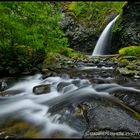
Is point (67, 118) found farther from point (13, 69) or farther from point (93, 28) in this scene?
point (93, 28)

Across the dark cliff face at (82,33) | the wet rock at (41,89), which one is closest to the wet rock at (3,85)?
the wet rock at (41,89)

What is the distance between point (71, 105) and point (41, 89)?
186cm

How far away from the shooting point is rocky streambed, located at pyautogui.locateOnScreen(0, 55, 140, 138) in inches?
182

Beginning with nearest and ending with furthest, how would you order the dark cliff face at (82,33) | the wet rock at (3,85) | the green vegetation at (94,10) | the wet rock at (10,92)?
the wet rock at (10,92) < the wet rock at (3,85) < the dark cliff face at (82,33) < the green vegetation at (94,10)

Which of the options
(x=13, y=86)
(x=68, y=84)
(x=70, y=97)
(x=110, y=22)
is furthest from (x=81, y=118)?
(x=110, y=22)

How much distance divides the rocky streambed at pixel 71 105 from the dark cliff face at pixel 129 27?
7.25m

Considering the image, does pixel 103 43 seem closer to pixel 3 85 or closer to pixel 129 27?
pixel 129 27

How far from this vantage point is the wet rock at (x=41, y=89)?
23.5 ft

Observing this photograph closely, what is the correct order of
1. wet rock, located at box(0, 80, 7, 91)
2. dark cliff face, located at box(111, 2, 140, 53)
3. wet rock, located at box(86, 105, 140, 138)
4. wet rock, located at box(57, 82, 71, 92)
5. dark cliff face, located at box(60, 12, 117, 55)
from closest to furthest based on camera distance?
wet rock, located at box(86, 105, 140, 138) → wet rock, located at box(57, 82, 71, 92) → wet rock, located at box(0, 80, 7, 91) → dark cliff face, located at box(111, 2, 140, 53) → dark cliff face, located at box(60, 12, 117, 55)

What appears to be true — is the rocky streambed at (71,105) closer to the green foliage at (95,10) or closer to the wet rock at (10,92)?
the wet rock at (10,92)

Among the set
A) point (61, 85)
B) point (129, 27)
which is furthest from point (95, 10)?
point (61, 85)

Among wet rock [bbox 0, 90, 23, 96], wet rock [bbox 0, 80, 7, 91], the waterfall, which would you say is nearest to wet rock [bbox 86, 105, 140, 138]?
wet rock [bbox 0, 90, 23, 96]

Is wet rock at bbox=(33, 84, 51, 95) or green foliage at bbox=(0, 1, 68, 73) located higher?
green foliage at bbox=(0, 1, 68, 73)

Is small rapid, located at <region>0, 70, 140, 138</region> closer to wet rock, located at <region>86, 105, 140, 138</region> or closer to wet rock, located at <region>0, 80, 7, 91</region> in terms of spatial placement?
wet rock, located at <region>0, 80, 7, 91</region>
